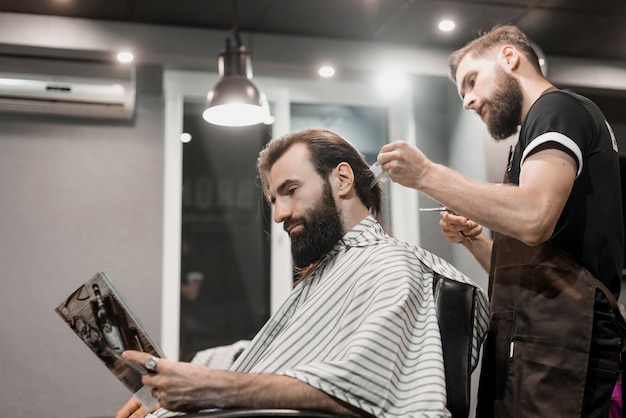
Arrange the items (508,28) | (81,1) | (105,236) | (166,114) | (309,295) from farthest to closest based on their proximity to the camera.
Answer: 1. (166,114)
2. (105,236)
3. (81,1)
4. (508,28)
5. (309,295)

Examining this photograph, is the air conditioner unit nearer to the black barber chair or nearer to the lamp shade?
the lamp shade

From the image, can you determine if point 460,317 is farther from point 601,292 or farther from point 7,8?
point 7,8

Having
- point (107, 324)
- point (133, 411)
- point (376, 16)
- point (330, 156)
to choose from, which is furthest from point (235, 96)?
point (107, 324)

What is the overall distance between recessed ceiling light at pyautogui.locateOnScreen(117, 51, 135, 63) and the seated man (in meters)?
2.40

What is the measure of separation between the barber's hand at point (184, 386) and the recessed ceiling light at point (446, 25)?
11.2 ft

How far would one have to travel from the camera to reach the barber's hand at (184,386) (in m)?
1.49

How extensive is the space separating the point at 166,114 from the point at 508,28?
302cm

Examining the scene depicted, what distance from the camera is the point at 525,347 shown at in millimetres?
1769

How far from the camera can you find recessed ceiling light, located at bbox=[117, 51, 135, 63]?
4.34 m

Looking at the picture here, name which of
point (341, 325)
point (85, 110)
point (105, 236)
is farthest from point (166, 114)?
point (341, 325)

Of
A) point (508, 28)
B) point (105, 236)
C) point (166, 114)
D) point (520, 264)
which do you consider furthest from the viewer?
point (166, 114)

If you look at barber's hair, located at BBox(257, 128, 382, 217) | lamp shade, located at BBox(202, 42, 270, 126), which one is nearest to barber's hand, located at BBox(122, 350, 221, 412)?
barber's hair, located at BBox(257, 128, 382, 217)

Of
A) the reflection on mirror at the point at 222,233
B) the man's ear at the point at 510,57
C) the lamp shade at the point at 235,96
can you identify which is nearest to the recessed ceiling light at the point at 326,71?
the lamp shade at the point at 235,96

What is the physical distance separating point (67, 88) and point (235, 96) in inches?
48.1
